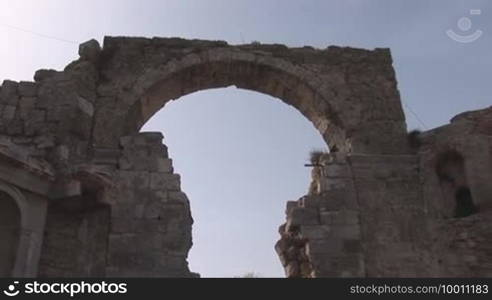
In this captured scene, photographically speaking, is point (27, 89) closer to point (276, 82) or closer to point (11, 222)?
point (11, 222)

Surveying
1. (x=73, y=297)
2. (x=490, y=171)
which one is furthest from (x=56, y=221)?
(x=490, y=171)

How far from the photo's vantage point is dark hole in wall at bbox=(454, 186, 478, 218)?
808cm

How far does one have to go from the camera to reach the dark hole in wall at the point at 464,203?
8078 mm

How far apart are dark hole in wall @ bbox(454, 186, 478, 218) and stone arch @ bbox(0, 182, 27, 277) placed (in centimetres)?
571

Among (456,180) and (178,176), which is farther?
(456,180)

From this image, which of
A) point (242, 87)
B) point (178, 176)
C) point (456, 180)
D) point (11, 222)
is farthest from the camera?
point (242, 87)

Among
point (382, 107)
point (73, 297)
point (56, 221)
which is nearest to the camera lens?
point (73, 297)

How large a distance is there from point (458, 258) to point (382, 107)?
101 inches

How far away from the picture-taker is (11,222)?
21.8 feet

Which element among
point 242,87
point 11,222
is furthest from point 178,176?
point 242,87

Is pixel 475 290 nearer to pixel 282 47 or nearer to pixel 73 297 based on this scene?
pixel 73 297

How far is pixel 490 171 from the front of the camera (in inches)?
316

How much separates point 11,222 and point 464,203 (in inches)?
237

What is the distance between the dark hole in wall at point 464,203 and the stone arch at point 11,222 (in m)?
5.71
